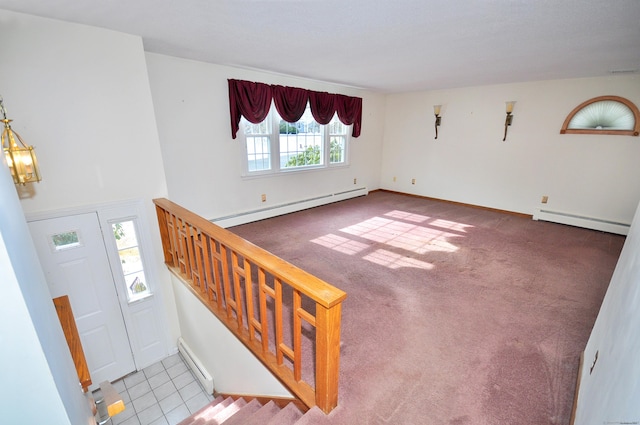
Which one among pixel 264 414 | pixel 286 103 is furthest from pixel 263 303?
pixel 286 103

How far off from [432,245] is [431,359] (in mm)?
2012

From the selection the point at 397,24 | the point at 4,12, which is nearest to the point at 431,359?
the point at 397,24

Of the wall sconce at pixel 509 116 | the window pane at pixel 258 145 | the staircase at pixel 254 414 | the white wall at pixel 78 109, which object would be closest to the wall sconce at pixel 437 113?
the wall sconce at pixel 509 116

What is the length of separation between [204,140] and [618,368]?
4069 millimetres

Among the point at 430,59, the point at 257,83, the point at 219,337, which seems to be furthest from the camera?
the point at 257,83

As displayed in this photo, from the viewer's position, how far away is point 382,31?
2.16 metres

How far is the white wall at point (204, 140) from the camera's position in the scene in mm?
3330

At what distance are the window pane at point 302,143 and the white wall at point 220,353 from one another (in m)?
2.65

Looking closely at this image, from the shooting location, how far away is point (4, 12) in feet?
6.24

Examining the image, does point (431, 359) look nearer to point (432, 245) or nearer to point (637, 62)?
point (432, 245)

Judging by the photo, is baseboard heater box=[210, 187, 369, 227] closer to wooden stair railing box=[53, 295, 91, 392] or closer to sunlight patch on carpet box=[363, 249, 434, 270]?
sunlight patch on carpet box=[363, 249, 434, 270]

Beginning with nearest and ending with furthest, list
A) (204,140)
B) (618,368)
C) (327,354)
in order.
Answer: (618,368) → (327,354) → (204,140)

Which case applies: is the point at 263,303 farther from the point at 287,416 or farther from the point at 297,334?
the point at 287,416

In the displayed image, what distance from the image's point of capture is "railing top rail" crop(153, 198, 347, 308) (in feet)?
4.04
